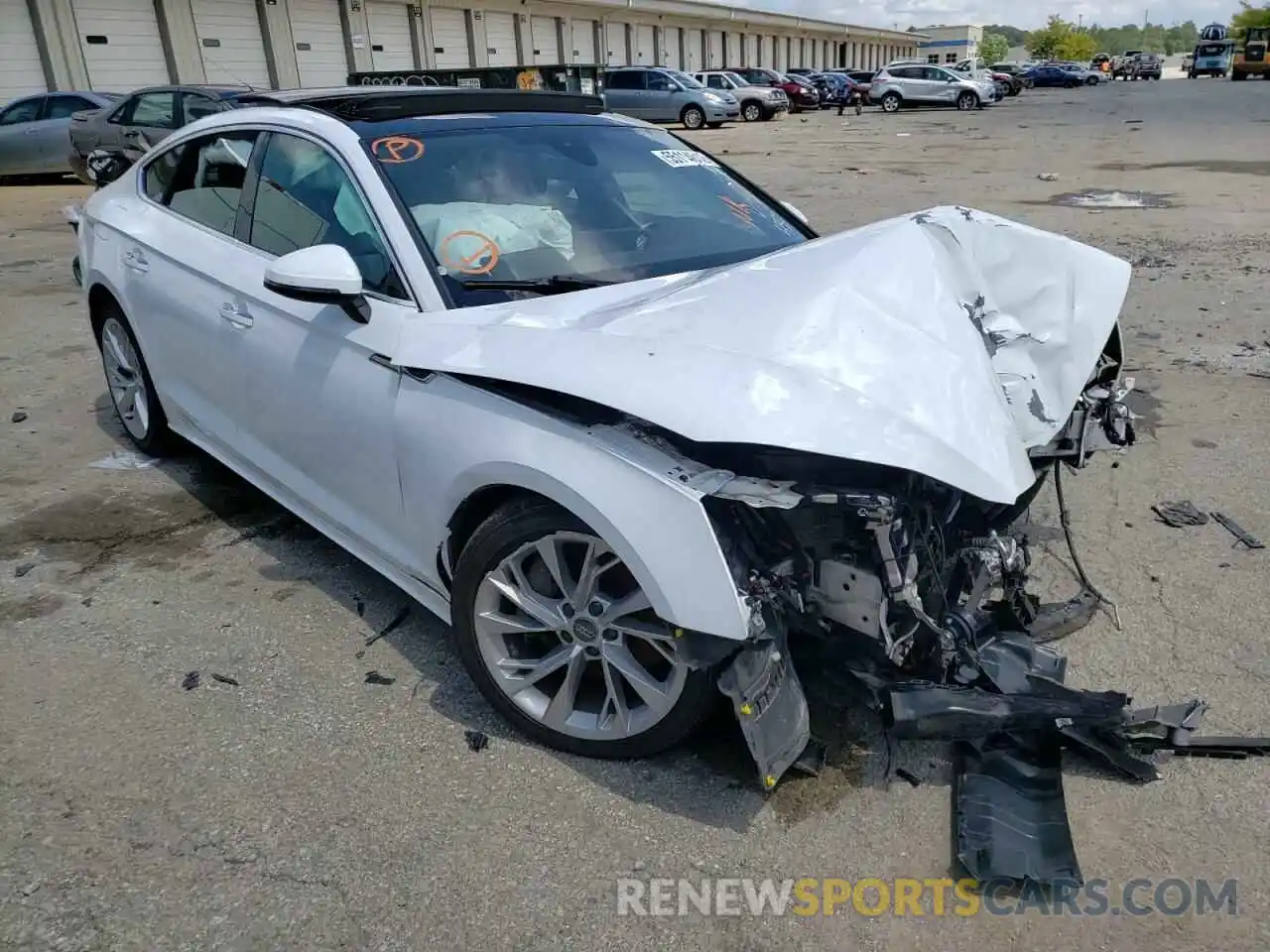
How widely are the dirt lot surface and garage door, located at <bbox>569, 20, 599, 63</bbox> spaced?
4448 centimetres

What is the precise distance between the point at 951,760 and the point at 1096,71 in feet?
259

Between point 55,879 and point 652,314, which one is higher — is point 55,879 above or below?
below

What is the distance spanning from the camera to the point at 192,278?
3914mm

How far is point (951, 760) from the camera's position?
268 centimetres

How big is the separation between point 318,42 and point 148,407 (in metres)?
30.9

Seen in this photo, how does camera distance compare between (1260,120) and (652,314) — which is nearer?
(652,314)

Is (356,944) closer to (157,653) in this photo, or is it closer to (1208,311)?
(157,653)

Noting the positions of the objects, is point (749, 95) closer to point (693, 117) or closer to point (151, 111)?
point (693, 117)

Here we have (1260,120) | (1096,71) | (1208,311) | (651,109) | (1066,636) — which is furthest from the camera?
(1096,71)

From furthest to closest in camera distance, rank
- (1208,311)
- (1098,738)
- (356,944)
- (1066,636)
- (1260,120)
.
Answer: (1260,120), (1208,311), (1066,636), (1098,738), (356,944)

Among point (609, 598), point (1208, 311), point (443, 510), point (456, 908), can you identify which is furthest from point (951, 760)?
point (1208, 311)

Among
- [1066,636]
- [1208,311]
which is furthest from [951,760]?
[1208,311]

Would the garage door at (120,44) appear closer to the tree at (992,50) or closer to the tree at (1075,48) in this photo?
the tree at (1075,48)
